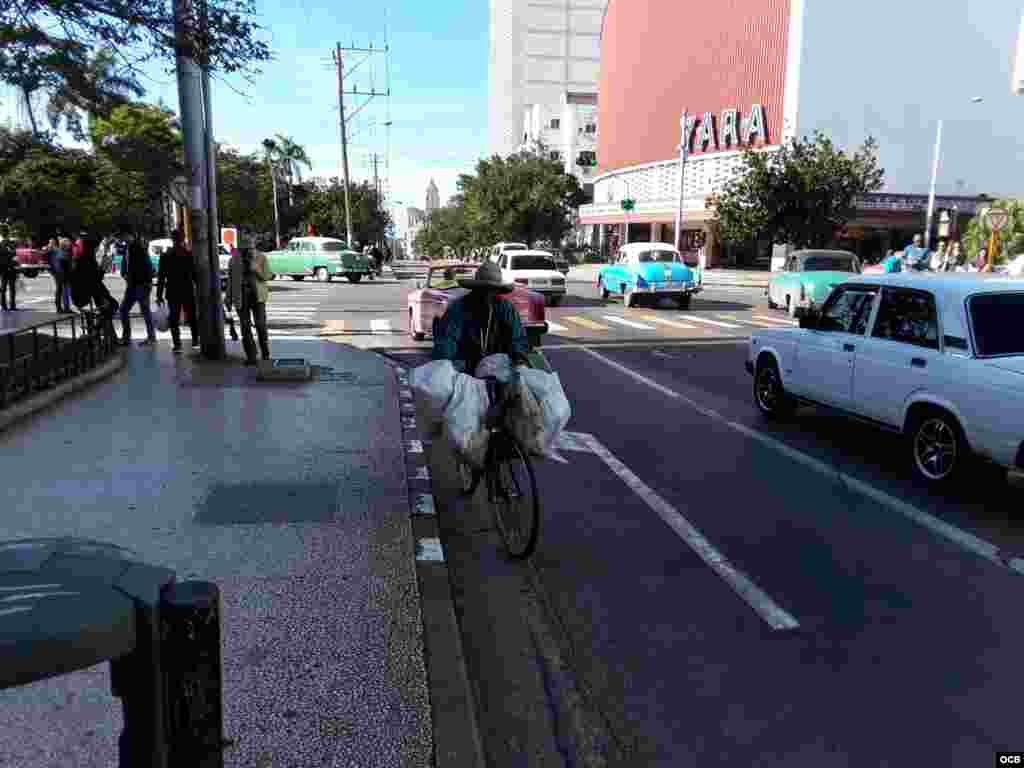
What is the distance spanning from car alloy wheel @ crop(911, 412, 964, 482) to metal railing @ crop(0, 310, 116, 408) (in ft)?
27.1

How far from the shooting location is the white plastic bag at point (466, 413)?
4.99 metres

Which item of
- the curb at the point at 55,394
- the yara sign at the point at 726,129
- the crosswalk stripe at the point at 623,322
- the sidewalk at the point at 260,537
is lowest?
the crosswalk stripe at the point at 623,322

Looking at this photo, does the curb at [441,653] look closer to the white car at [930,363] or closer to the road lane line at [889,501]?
the road lane line at [889,501]

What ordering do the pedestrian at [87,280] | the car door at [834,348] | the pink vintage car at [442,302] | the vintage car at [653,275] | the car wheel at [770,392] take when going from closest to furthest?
the car door at [834,348]
the car wheel at [770,392]
the pedestrian at [87,280]
the pink vintage car at [442,302]
the vintage car at [653,275]

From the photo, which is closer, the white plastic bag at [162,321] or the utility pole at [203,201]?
the utility pole at [203,201]

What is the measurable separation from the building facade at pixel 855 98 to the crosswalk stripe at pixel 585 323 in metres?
33.4

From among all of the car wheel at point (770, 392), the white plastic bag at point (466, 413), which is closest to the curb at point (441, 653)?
the white plastic bag at point (466, 413)

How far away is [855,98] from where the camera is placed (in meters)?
54.1

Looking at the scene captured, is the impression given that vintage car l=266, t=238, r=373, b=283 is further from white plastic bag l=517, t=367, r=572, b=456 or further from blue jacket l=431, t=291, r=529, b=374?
white plastic bag l=517, t=367, r=572, b=456

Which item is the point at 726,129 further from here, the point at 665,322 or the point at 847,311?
the point at 847,311

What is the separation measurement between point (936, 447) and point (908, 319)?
3.83 feet

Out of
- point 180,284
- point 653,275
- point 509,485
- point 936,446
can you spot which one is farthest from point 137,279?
point 653,275

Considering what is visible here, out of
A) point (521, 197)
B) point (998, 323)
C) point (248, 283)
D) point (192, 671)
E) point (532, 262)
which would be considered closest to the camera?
point (192, 671)

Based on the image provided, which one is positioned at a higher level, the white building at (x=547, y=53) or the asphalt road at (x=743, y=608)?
the white building at (x=547, y=53)
